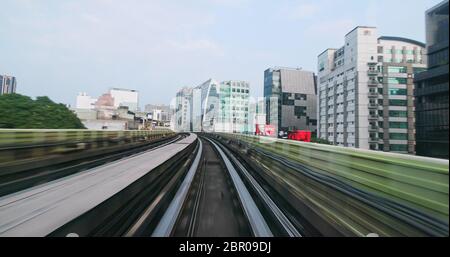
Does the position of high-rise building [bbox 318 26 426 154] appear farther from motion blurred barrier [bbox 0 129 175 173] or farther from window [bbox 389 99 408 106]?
motion blurred barrier [bbox 0 129 175 173]

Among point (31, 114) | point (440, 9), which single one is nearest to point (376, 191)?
point (440, 9)

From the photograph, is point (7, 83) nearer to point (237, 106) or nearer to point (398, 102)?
point (398, 102)

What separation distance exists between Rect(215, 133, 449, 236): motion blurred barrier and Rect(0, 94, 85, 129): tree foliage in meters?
13.7

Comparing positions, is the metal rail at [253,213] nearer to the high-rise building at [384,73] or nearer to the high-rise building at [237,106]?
the high-rise building at [384,73]

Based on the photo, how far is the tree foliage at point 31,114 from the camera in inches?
635

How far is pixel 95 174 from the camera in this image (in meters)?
8.62

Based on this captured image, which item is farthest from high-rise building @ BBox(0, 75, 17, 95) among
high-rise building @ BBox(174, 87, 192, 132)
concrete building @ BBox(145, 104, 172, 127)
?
high-rise building @ BBox(174, 87, 192, 132)
